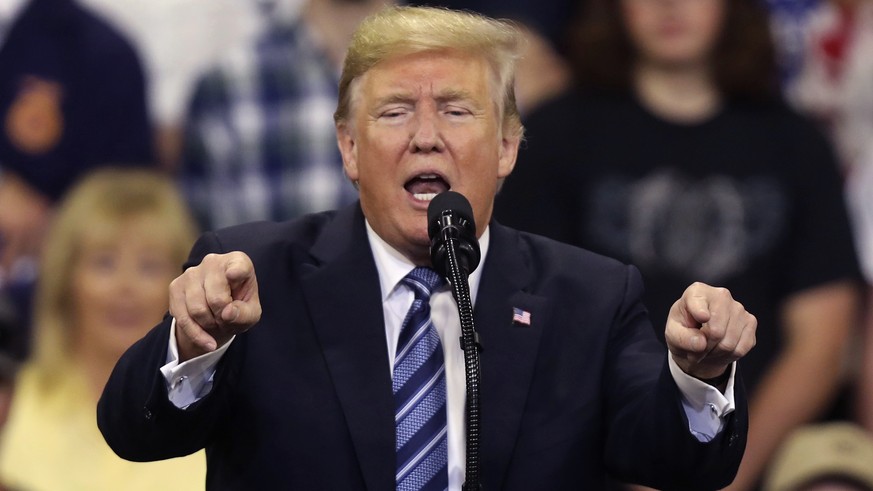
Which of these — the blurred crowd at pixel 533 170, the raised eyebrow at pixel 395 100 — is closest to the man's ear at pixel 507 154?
the raised eyebrow at pixel 395 100

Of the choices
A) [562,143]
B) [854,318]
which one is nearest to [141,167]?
[562,143]

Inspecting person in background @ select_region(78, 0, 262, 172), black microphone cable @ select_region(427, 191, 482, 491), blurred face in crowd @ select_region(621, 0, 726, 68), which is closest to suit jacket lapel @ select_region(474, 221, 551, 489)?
black microphone cable @ select_region(427, 191, 482, 491)

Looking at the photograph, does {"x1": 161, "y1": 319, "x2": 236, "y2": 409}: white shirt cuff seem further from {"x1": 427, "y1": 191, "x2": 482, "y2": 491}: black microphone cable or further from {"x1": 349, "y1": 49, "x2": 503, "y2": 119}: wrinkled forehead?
{"x1": 349, "y1": 49, "x2": 503, "y2": 119}: wrinkled forehead

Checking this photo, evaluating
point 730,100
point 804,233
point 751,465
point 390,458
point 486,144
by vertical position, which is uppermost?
point 486,144

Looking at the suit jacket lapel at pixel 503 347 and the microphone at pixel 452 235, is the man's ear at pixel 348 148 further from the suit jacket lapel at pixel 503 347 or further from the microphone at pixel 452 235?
the microphone at pixel 452 235

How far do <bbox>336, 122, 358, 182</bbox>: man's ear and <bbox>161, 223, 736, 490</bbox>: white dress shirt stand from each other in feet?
0.40

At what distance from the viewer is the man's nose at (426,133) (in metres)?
2.44

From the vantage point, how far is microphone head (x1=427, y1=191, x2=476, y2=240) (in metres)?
2.16

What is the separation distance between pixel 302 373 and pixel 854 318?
2.59 meters

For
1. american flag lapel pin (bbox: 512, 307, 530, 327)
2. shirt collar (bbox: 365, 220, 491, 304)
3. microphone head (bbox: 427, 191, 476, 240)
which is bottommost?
american flag lapel pin (bbox: 512, 307, 530, 327)

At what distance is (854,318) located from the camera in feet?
14.8

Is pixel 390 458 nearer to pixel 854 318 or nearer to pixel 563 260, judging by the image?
pixel 563 260

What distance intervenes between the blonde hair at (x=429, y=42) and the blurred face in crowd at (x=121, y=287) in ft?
6.56

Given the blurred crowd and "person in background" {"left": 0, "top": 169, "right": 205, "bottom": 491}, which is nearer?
the blurred crowd
